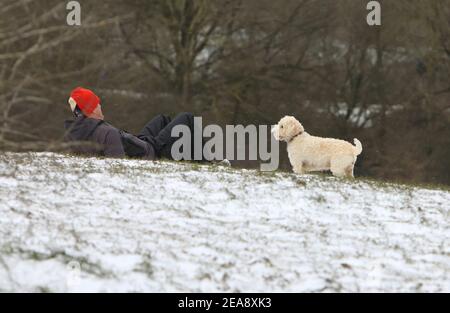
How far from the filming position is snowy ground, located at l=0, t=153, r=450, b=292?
6410 mm

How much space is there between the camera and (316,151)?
10641 mm

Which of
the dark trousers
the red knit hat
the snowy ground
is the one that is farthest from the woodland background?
the snowy ground

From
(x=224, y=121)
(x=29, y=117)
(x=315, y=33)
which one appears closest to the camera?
(x=29, y=117)

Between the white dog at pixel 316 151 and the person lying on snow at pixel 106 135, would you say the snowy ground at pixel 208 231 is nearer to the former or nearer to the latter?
the white dog at pixel 316 151

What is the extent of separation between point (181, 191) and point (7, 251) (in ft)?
8.08

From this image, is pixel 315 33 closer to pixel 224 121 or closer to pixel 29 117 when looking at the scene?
pixel 224 121

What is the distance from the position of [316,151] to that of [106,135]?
250 centimetres

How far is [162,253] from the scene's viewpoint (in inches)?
267

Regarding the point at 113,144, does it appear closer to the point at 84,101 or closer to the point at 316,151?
the point at 84,101

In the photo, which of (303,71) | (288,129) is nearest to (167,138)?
(288,129)

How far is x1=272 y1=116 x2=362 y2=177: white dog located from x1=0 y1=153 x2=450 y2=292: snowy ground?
1.86ft

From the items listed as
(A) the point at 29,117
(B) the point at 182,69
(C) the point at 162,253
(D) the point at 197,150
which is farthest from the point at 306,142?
(B) the point at 182,69
